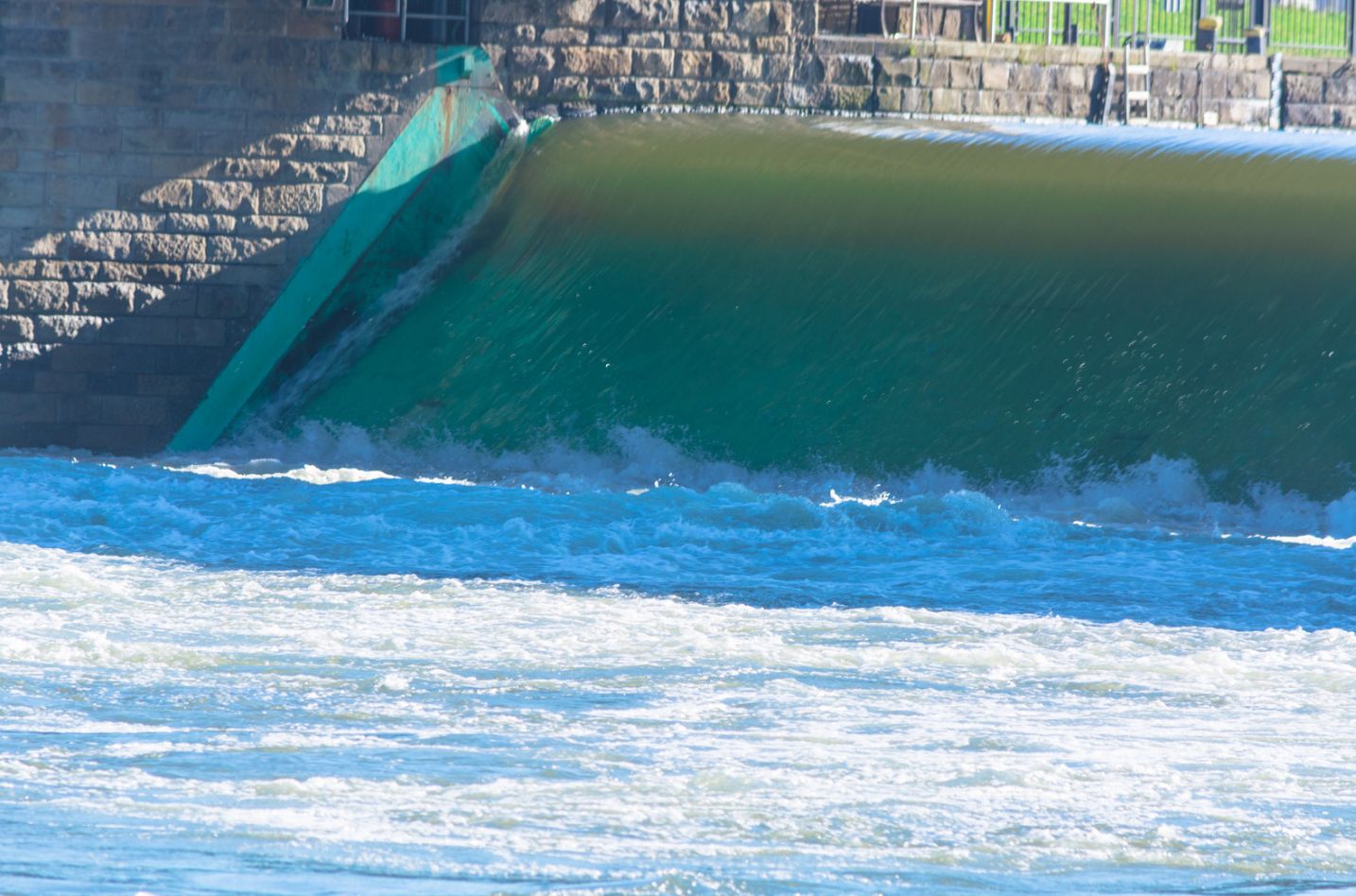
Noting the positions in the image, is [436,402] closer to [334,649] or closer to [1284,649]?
[334,649]

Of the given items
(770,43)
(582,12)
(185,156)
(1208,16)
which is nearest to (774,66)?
(770,43)

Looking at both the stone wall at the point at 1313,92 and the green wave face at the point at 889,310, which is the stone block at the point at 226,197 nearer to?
the green wave face at the point at 889,310

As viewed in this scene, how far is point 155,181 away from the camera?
1018 cm

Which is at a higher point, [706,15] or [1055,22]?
[1055,22]

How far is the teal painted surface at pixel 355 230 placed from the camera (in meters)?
10.4

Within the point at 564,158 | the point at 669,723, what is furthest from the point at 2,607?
the point at 564,158

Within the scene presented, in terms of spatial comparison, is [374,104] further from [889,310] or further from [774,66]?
[889,310]

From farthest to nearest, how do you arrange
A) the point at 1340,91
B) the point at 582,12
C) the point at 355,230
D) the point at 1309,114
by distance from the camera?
the point at 1340,91 → the point at 1309,114 → the point at 582,12 → the point at 355,230

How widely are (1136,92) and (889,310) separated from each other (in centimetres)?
362

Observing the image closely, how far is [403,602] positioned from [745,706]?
6.32ft

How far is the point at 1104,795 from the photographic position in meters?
4.05

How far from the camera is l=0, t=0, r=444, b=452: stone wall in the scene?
10047 millimetres

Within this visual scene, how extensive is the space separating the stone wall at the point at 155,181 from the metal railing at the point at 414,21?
44 centimetres

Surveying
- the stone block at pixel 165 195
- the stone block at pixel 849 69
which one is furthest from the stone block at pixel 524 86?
the stone block at pixel 165 195
